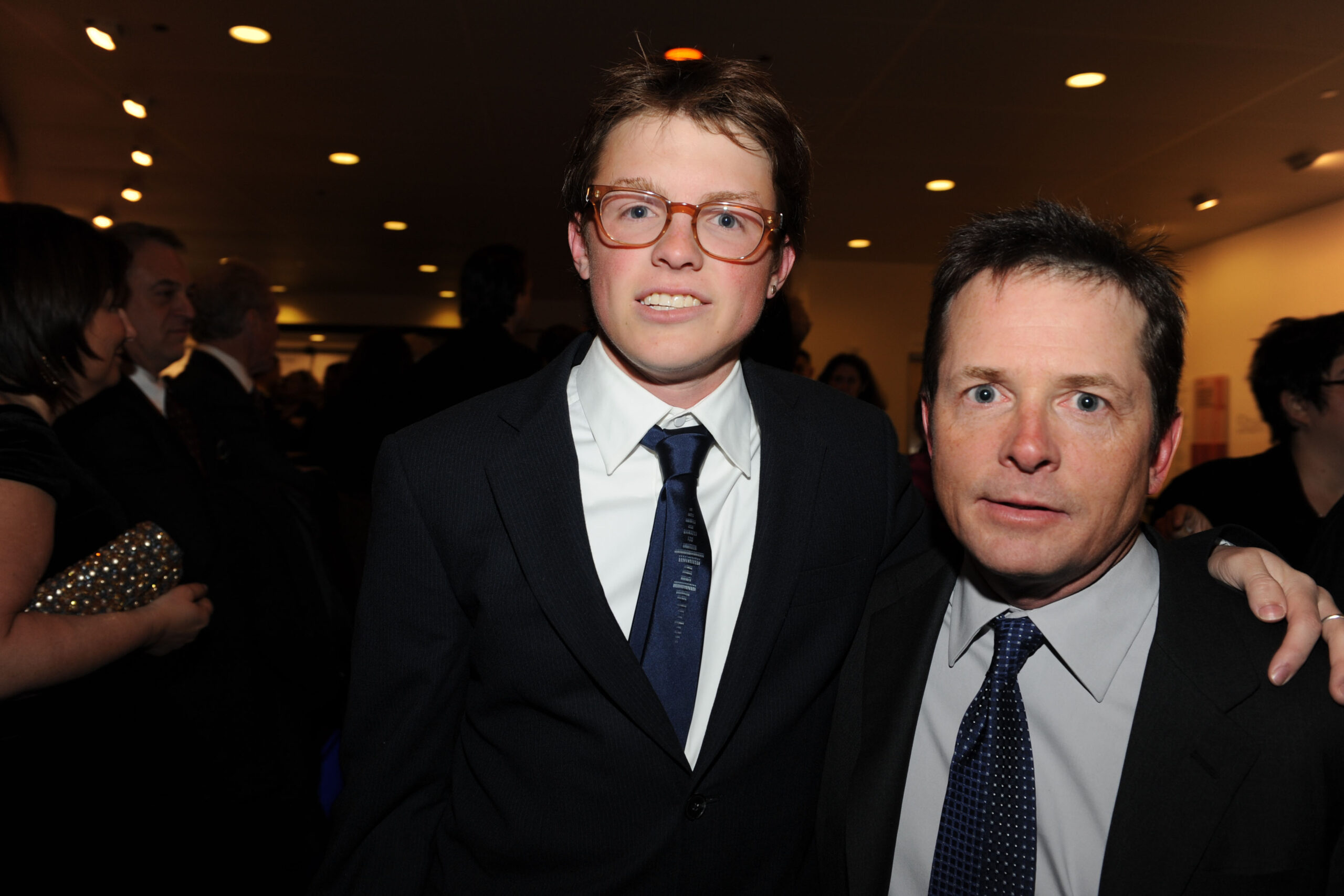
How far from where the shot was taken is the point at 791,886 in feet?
4.51

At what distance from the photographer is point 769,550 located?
1.33m

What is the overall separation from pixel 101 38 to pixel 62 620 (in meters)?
4.10

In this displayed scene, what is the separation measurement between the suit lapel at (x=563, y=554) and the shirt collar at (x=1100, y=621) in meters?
0.58

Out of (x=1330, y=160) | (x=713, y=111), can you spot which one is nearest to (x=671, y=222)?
(x=713, y=111)

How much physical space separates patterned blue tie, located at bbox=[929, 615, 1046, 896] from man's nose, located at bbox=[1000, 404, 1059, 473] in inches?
10.5

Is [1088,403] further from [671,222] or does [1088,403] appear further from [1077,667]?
[671,222]

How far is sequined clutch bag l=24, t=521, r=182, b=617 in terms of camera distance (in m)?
1.67

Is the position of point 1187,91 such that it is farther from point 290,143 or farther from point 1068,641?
point 290,143

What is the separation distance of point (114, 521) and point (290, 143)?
16.7ft

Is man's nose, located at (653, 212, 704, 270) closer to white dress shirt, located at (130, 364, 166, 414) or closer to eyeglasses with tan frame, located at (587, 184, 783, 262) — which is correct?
eyeglasses with tan frame, located at (587, 184, 783, 262)

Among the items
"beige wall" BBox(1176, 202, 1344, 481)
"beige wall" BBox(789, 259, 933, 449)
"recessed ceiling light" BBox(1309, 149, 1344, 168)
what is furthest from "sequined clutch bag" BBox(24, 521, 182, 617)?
"beige wall" BBox(789, 259, 933, 449)

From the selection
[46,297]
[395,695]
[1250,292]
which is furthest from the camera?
[1250,292]

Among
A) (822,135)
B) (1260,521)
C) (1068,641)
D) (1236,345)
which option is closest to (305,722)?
(1068,641)

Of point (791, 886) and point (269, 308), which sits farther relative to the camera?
point (269, 308)
